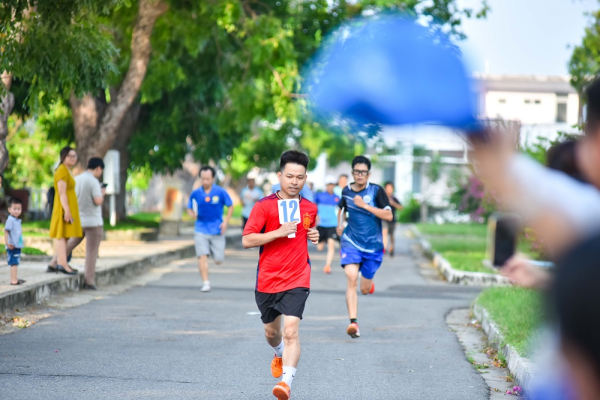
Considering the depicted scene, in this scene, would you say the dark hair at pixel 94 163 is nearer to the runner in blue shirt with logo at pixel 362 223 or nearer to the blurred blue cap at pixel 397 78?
the runner in blue shirt with logo at pixel 362 223

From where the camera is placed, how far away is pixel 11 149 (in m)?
31.1

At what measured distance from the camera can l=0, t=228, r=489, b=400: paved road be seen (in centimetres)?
706

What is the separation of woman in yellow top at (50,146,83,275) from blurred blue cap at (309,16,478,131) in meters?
10.3

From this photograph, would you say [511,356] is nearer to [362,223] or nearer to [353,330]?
[353,330]

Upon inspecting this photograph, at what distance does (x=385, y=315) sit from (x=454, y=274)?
572 centimetres

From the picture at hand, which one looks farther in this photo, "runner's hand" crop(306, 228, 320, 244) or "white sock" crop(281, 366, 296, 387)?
"runner's hand" crop(306, 228, 320, 244)

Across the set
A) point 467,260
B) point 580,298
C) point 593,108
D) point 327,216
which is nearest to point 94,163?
point 327,216

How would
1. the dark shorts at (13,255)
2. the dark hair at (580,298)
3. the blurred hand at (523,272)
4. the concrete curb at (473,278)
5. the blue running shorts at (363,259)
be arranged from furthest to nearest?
the concrete curb at (473,278) < the dark shorts at (13,255) < the blue running shorts at (363,259) < the blurred hand at (523,272) < the dark hair at (580,298)

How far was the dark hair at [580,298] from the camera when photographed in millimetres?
2213

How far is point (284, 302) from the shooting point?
6.76 metres

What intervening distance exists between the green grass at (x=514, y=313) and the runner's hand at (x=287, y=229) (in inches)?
75.8

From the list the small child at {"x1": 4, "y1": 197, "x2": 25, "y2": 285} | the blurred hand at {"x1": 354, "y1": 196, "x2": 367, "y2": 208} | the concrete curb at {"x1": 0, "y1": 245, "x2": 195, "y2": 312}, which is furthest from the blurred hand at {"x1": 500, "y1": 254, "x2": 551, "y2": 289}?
the small child at {"x1": 4, "y1": 197, "x2": 25, "y2": 285}

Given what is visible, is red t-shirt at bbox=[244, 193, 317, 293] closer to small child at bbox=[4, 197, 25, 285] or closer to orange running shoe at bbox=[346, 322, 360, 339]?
orange running shoe at bbox=[346, 322, 360, 339]

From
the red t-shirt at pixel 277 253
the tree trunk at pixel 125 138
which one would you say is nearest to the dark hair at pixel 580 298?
the red t-shirt at pixel 277 253
